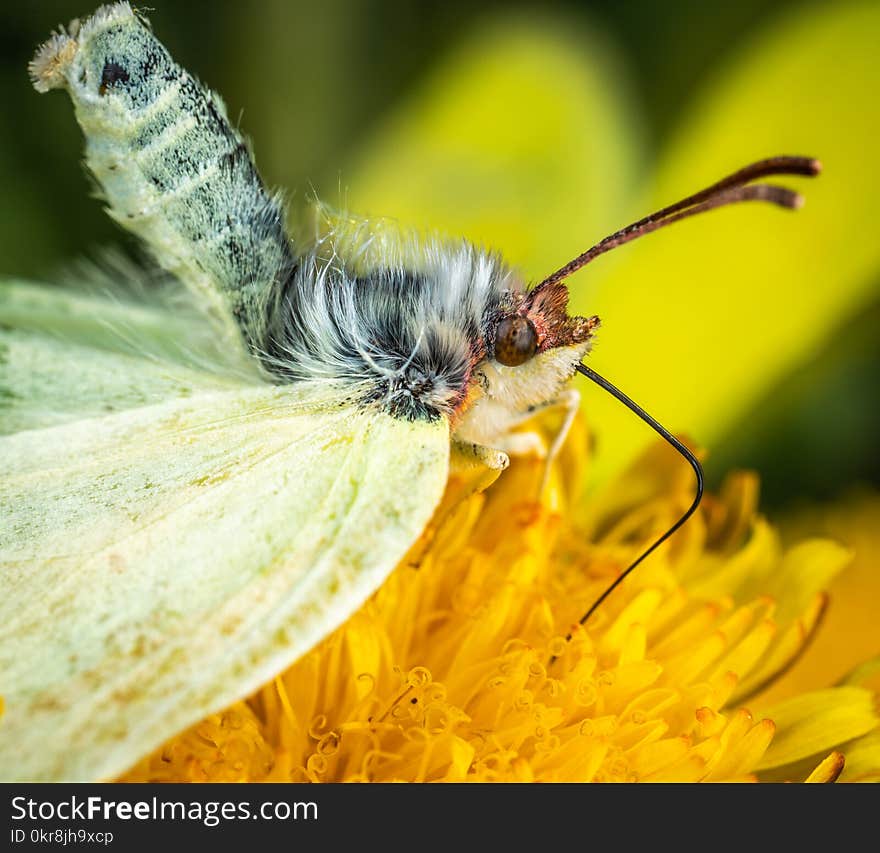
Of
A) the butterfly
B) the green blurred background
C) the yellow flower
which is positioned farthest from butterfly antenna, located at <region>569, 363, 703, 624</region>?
the green blurred background

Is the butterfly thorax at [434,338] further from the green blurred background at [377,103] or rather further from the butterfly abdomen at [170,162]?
the green blurred background at [377,103]

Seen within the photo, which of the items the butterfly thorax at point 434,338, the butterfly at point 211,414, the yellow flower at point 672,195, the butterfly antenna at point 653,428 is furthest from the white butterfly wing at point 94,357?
the yellow flower at point 672,195

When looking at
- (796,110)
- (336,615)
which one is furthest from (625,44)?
(336,615)

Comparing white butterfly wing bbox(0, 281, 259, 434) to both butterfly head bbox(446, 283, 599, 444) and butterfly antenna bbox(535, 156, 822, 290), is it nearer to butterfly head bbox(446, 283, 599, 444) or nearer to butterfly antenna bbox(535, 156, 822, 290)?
butterfly head bbox(446, 283, 599, 444)

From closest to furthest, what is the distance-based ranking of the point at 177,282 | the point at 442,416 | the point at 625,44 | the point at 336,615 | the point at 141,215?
the point at 336,615 → the point at 442,416 → the point at 141,215 → the point at 177,282 → the point at 625,44

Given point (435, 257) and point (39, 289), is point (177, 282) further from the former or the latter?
point (435, 257)
